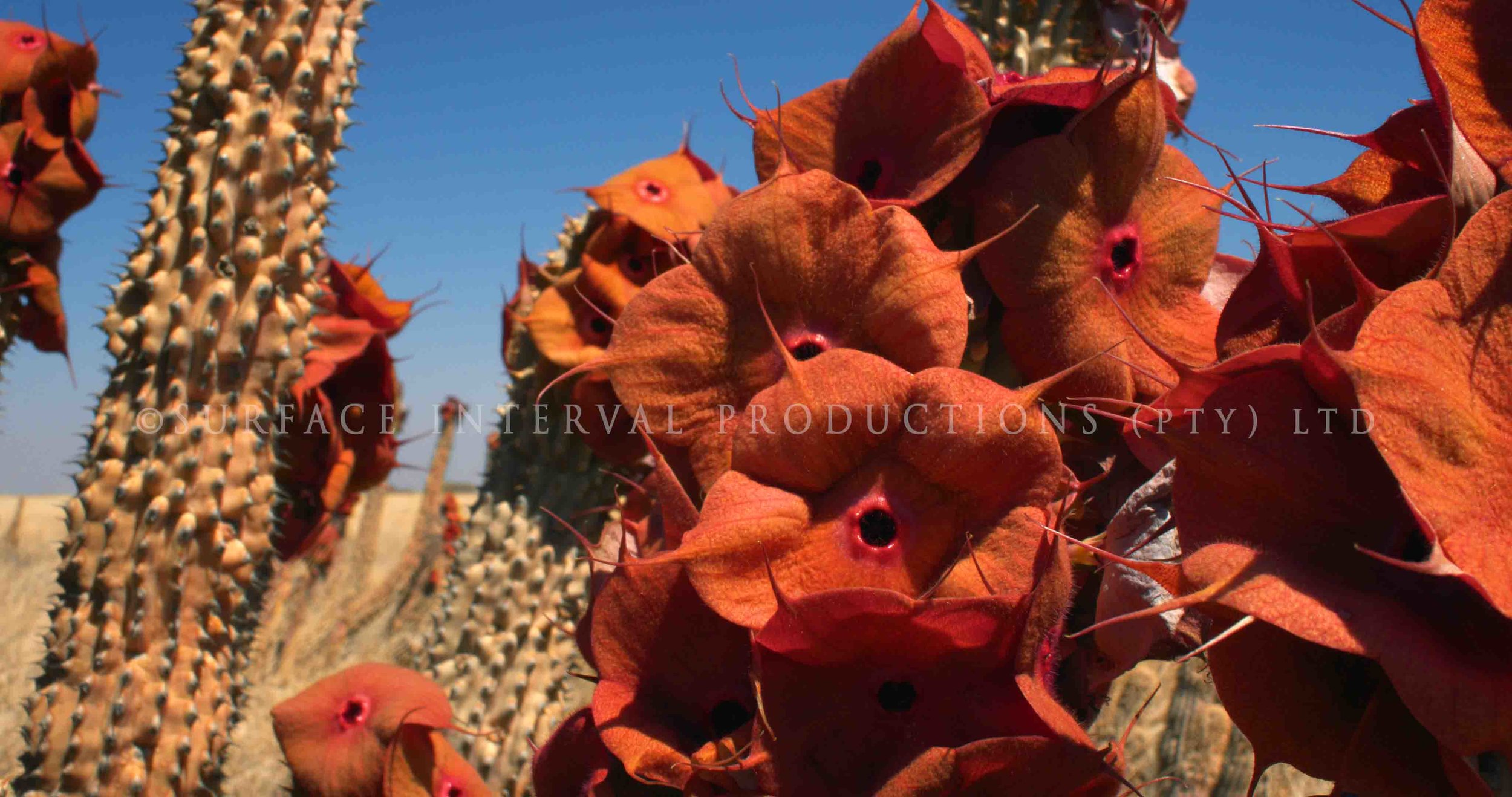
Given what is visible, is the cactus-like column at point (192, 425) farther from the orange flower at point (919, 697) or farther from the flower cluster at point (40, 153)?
the orange flower at point (919, 697)

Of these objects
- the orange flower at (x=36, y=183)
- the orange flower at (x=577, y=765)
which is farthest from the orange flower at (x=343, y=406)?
the orange flower at (x=577, y=765)

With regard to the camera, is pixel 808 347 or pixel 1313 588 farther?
pixel 808 347

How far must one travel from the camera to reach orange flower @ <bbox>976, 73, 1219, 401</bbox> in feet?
2.39

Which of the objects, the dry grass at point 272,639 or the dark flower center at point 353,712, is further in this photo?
the dry grass at point 272,639

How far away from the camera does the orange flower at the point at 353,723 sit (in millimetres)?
1271

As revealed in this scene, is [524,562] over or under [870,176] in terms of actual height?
under

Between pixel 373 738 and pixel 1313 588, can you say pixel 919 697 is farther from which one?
pixel 373 738

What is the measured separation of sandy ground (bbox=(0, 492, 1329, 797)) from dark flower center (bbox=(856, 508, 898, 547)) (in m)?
0.36

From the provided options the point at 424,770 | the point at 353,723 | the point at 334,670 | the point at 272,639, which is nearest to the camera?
the point at 424,770

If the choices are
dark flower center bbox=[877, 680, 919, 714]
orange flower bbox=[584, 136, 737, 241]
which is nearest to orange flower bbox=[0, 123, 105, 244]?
orange flower bbox=[584, 136, 737, 241]

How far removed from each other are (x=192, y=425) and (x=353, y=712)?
31.9 inches

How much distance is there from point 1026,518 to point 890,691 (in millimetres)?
132

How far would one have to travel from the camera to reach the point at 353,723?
1.33m

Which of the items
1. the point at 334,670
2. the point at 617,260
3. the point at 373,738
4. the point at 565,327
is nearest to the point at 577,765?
the point at 373,738
